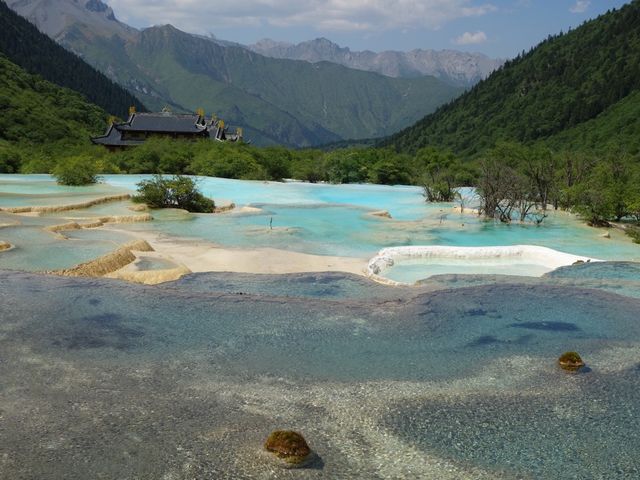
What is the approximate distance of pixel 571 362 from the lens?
8625mm

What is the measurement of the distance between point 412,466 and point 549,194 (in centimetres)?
2395

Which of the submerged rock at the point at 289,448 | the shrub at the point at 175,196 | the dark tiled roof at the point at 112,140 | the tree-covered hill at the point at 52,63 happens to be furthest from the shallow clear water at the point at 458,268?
the tree-covered hill at the point at 52,63

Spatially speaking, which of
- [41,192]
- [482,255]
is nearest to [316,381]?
[482,255]

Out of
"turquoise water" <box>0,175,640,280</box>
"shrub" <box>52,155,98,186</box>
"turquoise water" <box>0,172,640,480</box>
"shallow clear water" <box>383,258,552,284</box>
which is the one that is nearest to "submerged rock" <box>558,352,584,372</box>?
"turquoise water" <box>0,172,640,480</box>

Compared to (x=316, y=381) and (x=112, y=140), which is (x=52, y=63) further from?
(x=316, y=381)

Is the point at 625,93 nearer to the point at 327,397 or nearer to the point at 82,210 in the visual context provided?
the point at 82,210

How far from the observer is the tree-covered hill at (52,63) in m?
90.4

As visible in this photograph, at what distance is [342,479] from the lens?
19.1ft

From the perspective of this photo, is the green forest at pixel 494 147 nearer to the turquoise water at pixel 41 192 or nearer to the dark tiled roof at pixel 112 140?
the turquoise water at pixel 41 192

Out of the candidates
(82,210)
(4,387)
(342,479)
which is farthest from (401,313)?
(82,210)

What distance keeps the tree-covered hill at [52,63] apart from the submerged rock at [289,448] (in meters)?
91.6

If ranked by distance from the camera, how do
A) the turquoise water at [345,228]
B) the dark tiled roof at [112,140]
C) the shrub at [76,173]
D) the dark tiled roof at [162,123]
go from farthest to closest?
the dark tiled roof at [162,123] < the dark tiled roof at [112,140] < the shrub at [76,173] < the turquoise water at [345,228]

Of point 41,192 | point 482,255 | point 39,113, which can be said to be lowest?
point 482,255

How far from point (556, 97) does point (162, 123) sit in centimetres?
4844
